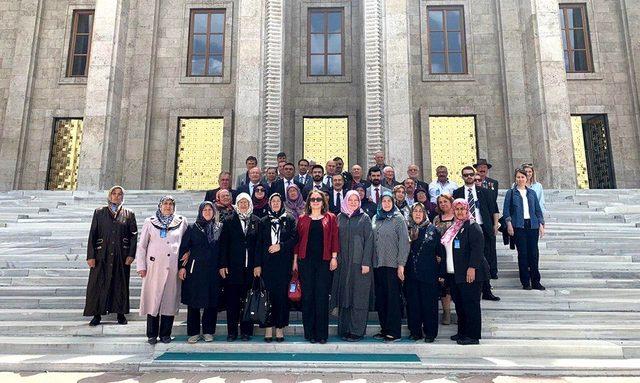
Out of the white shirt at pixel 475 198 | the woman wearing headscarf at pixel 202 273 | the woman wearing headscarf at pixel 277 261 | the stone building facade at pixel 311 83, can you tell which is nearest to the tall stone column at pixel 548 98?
the stone building facade at pixel 311 83

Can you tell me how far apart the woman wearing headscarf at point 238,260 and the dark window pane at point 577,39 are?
58.9 feet

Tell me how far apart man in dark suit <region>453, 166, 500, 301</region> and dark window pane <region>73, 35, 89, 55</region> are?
17837 mm

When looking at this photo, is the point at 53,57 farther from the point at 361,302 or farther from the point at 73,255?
the point at 361,302

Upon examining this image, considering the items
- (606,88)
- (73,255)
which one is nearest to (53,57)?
(73,255)

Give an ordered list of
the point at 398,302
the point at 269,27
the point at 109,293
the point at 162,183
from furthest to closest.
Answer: the point at 162,183
the point at 269,27
the point at 109,293
the point at 398,302

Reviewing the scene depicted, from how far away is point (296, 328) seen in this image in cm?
573

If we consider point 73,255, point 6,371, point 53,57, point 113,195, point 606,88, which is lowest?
point 6,371

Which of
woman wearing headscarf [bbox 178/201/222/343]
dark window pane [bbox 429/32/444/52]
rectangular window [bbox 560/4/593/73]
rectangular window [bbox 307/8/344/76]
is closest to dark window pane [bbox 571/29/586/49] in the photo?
rectangular window [bbox 560/4/593/73]

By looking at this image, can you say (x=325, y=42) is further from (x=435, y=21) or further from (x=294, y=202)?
(x=294, y=202)

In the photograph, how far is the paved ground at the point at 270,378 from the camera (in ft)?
14.1

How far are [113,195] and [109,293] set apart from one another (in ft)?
4.63

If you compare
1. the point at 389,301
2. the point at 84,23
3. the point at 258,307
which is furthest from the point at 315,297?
the point at 84,23

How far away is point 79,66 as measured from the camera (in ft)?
58.2

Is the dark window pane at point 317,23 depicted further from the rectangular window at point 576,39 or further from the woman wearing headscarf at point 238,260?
the woman wearing headscarf at point 238,260
